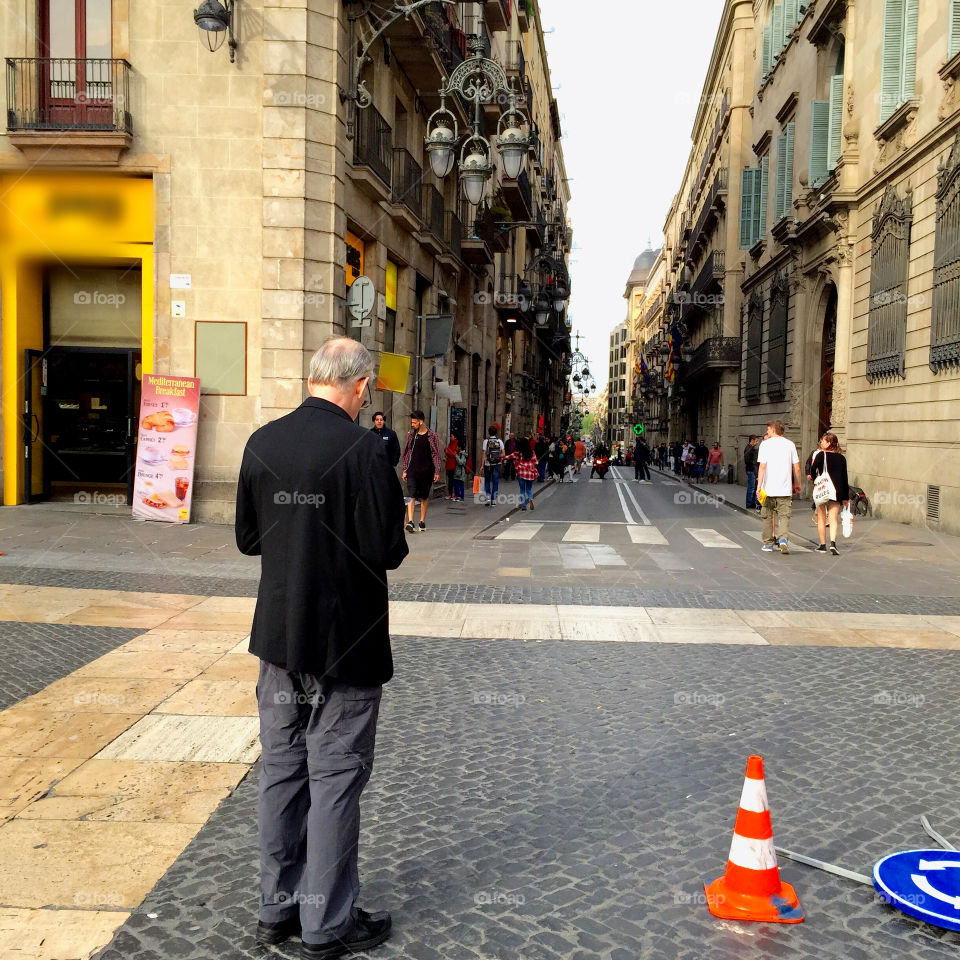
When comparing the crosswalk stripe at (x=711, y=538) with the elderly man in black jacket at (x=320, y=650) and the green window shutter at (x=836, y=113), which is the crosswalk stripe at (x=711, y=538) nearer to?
the elderly man in black jacket at (x=320, y=650)

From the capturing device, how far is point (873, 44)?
799 inches

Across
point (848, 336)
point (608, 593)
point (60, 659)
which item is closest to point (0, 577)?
point (60, 659)

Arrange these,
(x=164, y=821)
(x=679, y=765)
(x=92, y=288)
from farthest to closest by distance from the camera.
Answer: (x=92, y=288) < (x=679, y=765) < (x=164, y=821)

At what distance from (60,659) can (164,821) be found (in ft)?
9.57

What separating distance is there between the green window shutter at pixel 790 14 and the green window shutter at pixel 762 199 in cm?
441

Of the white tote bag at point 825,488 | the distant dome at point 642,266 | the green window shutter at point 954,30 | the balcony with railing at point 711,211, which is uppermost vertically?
the distant dome at point 642,266

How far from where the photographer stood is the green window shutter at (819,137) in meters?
24.0

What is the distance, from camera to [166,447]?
44.8ft

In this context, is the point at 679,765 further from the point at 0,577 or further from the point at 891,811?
the point at 0,577

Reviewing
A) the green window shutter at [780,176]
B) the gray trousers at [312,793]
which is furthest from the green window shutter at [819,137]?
the gray trousers at [312,793]

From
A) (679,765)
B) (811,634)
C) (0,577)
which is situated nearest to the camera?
(679,765)

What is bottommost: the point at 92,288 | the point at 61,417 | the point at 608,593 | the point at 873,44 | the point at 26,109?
the point at 608,593

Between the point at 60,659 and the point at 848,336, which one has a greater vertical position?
the point at 848,336

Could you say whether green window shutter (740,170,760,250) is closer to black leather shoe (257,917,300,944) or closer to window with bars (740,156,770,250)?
window with bars (740,156,770,250)
